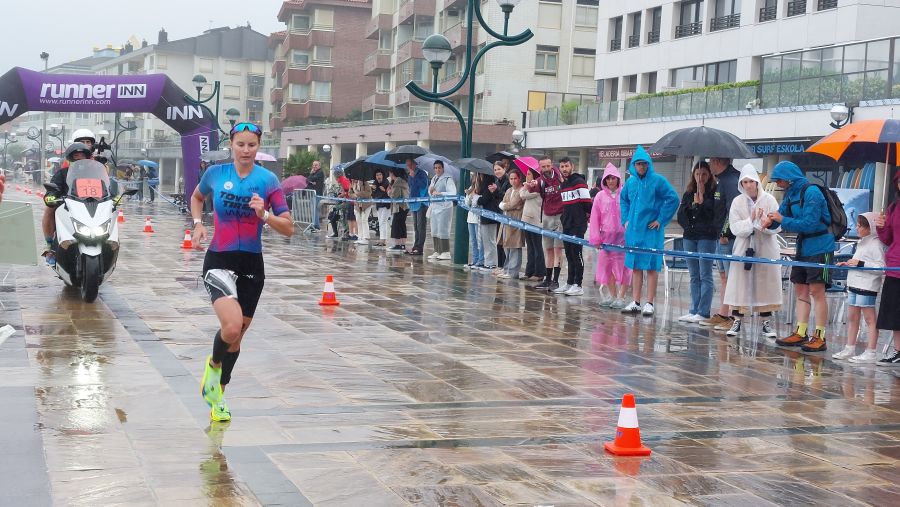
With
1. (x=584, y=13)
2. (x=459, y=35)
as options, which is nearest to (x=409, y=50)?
(x=459, y=35)

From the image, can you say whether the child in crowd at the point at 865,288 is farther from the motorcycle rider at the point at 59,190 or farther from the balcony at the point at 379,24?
the balcony at the point at 379,24

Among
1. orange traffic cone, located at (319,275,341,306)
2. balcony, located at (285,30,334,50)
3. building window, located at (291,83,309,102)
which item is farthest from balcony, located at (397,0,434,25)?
orange traffic cone, located at (319,275,341,306)

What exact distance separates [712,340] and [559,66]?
46162 mm

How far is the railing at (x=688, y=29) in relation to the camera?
42406mm

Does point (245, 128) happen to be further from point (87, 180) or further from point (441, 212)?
point (441, 212)

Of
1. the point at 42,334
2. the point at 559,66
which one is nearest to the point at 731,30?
the point at 559,66

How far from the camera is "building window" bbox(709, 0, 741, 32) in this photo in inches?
1580

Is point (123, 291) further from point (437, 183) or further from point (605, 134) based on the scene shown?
point (605, 134)

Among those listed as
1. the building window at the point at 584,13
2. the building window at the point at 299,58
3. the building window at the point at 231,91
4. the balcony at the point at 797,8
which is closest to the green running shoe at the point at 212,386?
the balcony at the point at 797,8

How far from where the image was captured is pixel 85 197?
12.9 meters

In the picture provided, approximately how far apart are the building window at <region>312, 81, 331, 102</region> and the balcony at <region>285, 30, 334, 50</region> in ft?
8.90

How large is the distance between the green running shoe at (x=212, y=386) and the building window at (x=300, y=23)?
261 feet

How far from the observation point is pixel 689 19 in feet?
142

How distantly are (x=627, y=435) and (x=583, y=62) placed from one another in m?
51.4
